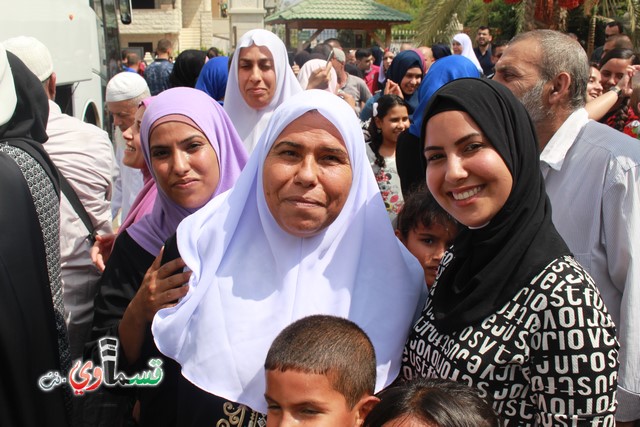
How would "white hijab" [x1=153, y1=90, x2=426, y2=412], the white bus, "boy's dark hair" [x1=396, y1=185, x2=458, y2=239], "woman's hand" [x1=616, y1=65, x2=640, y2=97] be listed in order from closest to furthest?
"white hijab" [x1=153, y1=90, x2=426, y2=412], "boy's dark hair" [x1=396, y1=185, x2=458, y2=239], "woman's hand" [x1=616, y1=65, x2=640, y2=97], the white bus

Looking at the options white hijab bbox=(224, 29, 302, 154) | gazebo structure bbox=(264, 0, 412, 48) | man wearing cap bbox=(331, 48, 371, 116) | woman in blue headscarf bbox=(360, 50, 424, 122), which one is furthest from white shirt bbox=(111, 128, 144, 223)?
gazebo structure bbox=(264, 0, 412, 48)

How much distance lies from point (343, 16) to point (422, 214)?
52.9 ft

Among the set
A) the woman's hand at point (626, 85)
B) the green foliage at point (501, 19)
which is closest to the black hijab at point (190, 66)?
the woman's hand at point (626, 85)

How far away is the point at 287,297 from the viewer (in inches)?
78.7

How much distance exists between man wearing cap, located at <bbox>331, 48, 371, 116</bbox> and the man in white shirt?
223 inches

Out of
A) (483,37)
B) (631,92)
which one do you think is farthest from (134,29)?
(631,92)

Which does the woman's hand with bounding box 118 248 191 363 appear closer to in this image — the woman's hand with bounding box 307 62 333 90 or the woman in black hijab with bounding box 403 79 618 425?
the woman in black hijab with bounding box 403 79 618 425

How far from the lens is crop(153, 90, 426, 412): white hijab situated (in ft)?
6.42

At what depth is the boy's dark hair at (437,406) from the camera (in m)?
1.60

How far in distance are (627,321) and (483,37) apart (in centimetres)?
947

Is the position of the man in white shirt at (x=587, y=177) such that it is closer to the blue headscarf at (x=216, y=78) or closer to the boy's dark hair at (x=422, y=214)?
the boy's dark hair at (x=422, y=214)

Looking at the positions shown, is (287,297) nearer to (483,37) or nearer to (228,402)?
(228,402)

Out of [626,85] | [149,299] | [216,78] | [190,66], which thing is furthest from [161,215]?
[190,66]

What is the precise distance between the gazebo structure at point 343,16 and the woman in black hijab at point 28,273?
16271 millimetres
